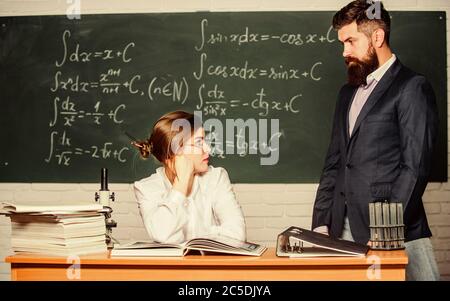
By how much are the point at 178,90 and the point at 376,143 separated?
4.08ft

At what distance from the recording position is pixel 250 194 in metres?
3.72

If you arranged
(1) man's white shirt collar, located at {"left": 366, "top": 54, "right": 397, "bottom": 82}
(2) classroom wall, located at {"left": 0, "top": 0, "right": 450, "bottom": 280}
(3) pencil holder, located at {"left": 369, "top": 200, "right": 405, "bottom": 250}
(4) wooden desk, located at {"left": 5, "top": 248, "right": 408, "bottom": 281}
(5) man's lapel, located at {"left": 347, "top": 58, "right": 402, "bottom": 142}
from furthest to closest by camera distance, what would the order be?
(2) classroom wall, located at {"left": 0, "top": 0, "right": 450, "bottom": 280}
(1) man's white shirt collar, located at {"left": 366, "top": 54, "right": 397, "bottom": 82}
(5) man's lapel, located at {"left": 347, "top": 58, "right": 402, "bottom": 142}
(3) pencil holder, located at {"left": 369, "top": 200, "right": 405, "bottom": 250}
(4) wooden desk, located at {"left": 5, "top": 248, "right": 408, "bottom": 281}

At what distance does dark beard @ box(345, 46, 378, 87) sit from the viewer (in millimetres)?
3203

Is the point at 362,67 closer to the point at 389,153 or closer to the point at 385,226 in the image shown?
the point at 389,153

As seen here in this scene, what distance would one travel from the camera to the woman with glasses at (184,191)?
2.66 m

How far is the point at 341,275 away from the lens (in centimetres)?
207

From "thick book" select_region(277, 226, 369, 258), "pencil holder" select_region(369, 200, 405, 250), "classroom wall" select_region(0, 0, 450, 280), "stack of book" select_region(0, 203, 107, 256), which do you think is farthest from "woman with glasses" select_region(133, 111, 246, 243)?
"classroom wall" select_region(0, 0, 450, 280)

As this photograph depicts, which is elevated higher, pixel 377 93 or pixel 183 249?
pixel 377 93

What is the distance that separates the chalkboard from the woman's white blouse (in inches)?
34.0

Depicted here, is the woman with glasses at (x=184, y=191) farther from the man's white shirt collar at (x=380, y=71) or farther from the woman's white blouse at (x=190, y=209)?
the man's white shirt collar at (x=380, y=71)

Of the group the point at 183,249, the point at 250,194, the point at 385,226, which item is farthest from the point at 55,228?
the point at 250,194

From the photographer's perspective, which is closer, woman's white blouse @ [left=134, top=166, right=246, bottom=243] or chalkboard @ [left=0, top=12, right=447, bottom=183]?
woman's white blouse @ [left=134, top=166, right=246, bottom=243]

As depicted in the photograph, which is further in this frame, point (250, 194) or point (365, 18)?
point (250, 194)

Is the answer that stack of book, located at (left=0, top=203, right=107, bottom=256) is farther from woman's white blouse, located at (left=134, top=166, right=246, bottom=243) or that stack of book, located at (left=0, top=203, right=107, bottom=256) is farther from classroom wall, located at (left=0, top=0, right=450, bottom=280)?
classroom wall, located at (left=0, top=0, right=450, bottom=280)
